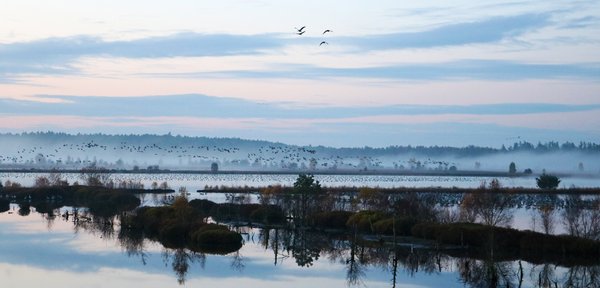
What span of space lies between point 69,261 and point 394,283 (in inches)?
722

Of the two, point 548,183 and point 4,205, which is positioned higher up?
point 548,183

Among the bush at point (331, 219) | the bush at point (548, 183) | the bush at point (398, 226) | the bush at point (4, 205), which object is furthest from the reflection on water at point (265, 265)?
the bush at point (548, 183)

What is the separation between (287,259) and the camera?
166 feet

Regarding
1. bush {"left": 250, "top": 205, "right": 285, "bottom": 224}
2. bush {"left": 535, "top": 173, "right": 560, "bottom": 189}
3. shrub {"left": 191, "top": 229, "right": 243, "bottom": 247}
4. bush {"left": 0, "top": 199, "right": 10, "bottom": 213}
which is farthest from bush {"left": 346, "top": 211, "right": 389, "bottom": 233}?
bush {"left": 535, "top": 173, "right": 560, "bottom": 189}

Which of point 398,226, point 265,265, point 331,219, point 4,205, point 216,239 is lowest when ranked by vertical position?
point 265,265

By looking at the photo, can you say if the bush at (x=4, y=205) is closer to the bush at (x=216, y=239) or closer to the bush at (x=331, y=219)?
the bush at (x=331, y=219)

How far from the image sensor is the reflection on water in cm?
4191

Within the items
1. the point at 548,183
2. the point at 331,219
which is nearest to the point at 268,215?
the point at 331,219

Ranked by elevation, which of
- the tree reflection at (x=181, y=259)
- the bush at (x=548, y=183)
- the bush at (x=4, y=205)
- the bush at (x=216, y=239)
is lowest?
the tree reflection at (x=181, y=259)

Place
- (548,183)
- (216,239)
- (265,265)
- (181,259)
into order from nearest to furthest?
(265,265), (181,259), (216,239), (548,183)

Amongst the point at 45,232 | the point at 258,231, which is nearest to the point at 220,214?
the point at 258,231

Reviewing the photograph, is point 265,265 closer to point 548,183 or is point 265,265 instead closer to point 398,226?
point 398,226

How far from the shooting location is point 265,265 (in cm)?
4772

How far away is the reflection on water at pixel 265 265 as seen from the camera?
137 ft
